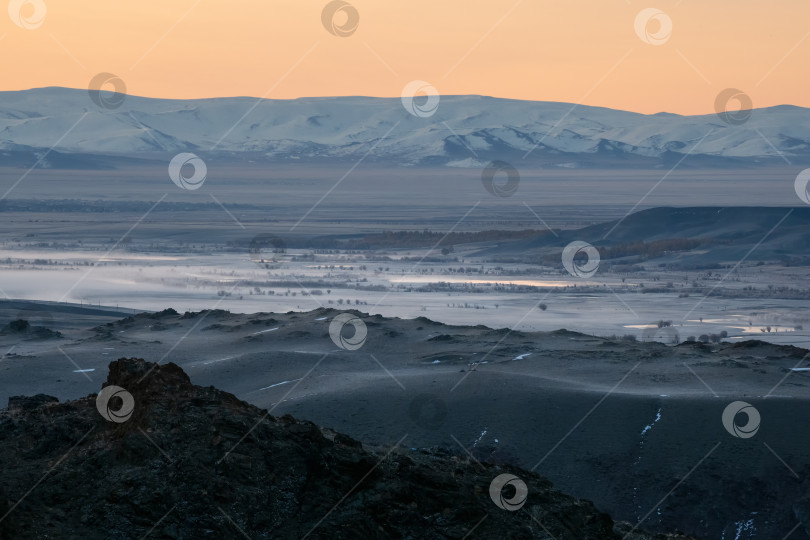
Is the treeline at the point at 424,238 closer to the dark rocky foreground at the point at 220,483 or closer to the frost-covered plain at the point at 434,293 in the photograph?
the frost-covered plain at the point at 434,293

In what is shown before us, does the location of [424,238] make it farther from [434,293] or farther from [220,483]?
[220,483]

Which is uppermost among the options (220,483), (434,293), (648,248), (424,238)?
(648,248)

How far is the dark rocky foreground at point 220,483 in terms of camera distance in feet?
29.8

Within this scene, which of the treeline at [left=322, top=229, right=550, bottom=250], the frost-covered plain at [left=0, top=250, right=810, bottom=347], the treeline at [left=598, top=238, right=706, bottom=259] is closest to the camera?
the frost-covered plain at [left=0, top=250, right=810, bottom=347]

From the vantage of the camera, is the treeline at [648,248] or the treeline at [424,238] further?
the treeline at [424,238]

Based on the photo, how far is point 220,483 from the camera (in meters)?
9.35

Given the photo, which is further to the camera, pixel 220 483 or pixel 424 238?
pixel 424 238

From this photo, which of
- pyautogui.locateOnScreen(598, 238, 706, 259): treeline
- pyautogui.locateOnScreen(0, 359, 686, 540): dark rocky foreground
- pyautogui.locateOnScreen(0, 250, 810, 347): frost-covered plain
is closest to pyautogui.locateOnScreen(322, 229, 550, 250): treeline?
pyautogui.locateOnScreen(598, 238, 706, 259): treeline

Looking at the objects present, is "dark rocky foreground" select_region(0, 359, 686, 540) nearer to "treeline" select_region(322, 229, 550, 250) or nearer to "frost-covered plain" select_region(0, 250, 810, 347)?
"frost-covered plain" select_region(0, 250, 810, 347)

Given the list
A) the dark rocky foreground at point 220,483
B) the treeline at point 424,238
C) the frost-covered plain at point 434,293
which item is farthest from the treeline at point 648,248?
the dark rocky foreground at point 220,483

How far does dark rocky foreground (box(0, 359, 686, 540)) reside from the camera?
908cm

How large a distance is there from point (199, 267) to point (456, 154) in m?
139

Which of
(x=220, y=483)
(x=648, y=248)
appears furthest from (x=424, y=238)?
(x=220, y=483)

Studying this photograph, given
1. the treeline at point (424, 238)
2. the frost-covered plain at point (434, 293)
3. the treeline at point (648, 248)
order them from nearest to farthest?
1. the frost-covered plain at point (434, 293)
2. the treeline at point (648, 248)
3. the treeline at point (424, 238)
